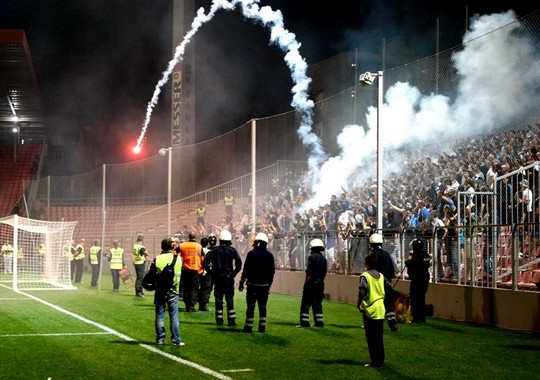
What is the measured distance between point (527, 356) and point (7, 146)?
167 feet

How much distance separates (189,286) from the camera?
62.6ft

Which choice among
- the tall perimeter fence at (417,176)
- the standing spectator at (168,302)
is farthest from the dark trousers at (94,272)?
the standing spectator at (168,302)

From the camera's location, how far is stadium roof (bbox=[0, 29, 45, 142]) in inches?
1666

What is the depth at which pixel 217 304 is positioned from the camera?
1627 cm

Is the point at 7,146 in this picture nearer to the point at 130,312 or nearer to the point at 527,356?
the point at 130,312

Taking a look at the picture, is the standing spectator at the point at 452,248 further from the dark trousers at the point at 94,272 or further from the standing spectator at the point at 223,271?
the dark trousers at the point at 94,272

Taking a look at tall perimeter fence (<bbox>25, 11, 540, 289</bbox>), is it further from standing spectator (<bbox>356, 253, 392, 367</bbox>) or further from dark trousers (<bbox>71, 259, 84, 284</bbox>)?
standing spectator (<bbox>356, 253, 392, 367</bbox>)

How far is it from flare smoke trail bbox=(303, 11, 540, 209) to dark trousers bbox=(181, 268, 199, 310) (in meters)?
6.20

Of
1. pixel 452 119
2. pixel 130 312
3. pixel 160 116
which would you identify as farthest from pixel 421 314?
pixel 160 116

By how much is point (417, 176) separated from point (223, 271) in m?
9.99

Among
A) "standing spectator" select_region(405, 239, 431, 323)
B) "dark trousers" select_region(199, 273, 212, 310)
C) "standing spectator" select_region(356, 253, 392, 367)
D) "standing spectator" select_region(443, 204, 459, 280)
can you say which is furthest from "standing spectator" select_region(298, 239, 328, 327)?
"standing spectator" select_region(356, 253, 392, 367)

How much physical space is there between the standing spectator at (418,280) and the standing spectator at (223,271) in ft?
12.4

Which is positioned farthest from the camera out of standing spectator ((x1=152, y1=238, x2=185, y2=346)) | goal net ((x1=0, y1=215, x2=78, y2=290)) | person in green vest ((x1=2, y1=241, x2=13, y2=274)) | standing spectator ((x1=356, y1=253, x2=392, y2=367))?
person in green vest ((x1=2, y1=241, x2=13, y2=274))

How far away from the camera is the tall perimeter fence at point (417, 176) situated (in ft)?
58.1
